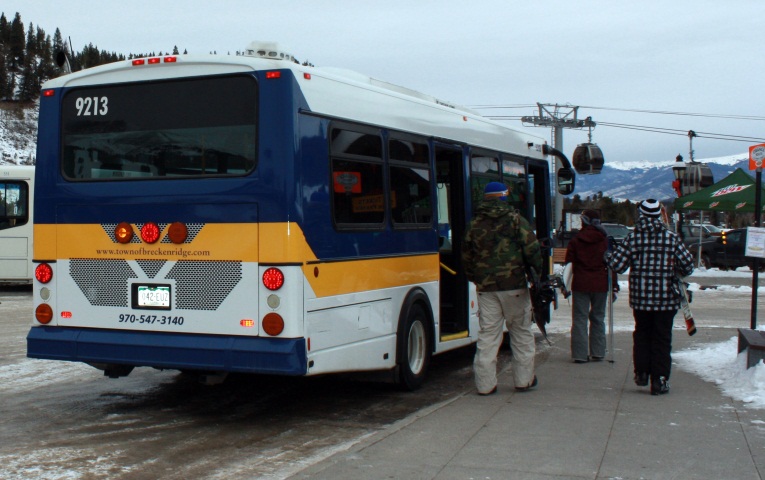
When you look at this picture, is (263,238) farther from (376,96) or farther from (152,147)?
(376,96)

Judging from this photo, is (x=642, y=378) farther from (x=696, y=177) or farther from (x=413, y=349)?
(x=696, y=177)

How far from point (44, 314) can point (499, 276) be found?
4.04 meters

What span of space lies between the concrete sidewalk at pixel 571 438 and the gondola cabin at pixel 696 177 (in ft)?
85.3

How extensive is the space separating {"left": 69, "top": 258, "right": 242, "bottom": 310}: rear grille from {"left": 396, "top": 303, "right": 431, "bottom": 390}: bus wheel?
2044mm

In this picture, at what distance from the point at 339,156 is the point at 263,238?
1.13 meters

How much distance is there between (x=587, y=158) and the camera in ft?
64.2

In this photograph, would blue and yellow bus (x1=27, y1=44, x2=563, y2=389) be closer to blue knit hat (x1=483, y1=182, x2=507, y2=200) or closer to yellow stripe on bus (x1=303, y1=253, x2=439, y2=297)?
yellow stripe on bus (x1=303, y1=253, x2=439, y2=297)

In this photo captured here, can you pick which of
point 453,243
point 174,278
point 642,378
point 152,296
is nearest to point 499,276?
point 642,378

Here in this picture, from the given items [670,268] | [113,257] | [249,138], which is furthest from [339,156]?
[670,268]

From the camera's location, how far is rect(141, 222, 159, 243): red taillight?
7.16 metres

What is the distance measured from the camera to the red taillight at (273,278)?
22.2 ft

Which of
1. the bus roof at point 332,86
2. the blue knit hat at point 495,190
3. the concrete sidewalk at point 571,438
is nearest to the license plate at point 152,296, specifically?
the bus roof at point 332,86

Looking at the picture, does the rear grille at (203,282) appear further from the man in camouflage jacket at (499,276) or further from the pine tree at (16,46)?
the pine tree at (16,46)

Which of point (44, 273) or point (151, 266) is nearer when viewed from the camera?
point (151, 266)
